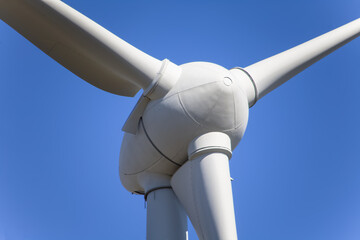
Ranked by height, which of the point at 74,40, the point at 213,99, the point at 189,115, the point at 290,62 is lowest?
the point at 189,115

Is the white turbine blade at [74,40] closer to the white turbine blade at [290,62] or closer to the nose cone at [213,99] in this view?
the nose cone at [213,99]

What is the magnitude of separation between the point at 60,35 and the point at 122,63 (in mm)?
1006

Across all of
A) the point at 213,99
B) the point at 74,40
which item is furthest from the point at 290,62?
the point at 74,40

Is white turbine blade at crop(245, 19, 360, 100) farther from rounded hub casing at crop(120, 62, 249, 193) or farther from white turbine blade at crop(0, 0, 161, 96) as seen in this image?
white turbine blade at crop(0, 0, 161, 96)

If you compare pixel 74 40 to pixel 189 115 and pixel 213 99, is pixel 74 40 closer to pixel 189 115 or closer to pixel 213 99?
pixel 189 115

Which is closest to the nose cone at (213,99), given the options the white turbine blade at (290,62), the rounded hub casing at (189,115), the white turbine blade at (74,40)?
the rounded hub casing at (189,115)

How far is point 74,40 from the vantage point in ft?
22.6

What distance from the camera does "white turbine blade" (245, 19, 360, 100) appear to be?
7988 millimetres

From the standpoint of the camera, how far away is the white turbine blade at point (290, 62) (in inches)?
314

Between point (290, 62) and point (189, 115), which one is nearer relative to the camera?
point (189, 115)

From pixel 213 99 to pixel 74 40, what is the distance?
2189mm

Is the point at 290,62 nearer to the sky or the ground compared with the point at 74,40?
nearer to the sky

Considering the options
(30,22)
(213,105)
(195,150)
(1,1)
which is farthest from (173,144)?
(1,1)

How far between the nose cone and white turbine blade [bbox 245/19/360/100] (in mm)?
871
